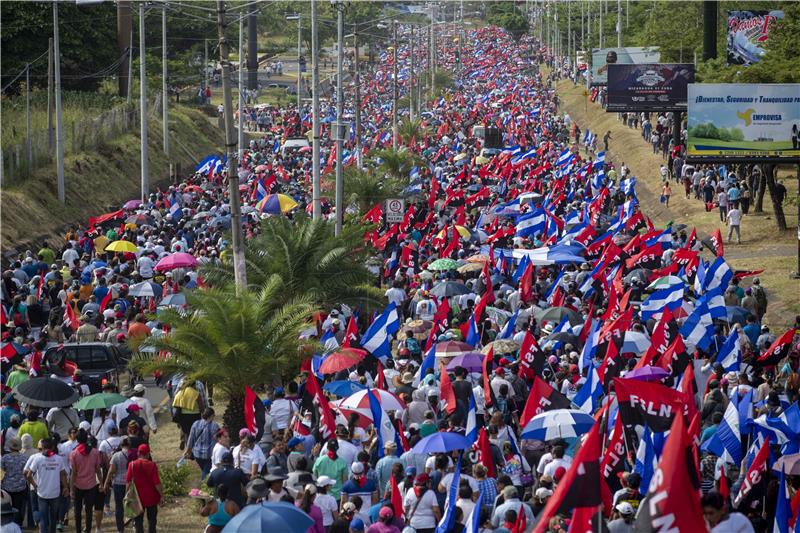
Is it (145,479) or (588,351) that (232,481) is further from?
(588,351)

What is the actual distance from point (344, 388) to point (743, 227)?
25.1 m

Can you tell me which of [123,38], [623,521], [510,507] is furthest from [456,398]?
[123,38]

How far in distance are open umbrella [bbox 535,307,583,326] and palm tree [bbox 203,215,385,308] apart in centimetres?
365

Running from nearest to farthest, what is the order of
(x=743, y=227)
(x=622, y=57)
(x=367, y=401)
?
(x=367, y=401)
(x=743, y=227)
(x=622, y=57)

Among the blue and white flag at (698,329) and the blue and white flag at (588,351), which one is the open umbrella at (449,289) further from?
the blue and white flag at (588,351)

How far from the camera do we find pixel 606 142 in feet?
218

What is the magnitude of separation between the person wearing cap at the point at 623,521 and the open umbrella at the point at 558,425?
2.70 meters

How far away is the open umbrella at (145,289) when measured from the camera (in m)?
25.5

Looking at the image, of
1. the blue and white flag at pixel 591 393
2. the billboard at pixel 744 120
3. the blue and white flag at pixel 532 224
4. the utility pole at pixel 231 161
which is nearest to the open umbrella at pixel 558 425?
the blue and white flag at pixel 591 393

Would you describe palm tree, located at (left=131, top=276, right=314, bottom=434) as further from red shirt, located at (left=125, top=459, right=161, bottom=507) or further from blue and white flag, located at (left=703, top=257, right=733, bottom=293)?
blue and white flag, located at (left=703, top=257, right=733, bottom=293)

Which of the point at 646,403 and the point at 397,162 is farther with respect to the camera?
the point at 397,162

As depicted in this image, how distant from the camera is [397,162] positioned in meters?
50.9

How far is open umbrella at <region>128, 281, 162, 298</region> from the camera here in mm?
25500

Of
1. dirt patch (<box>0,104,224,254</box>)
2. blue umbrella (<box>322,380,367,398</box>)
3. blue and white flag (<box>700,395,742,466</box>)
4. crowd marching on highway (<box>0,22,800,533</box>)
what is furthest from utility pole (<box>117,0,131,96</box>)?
blue and white flag (<box>700,395,742,466</box>)
